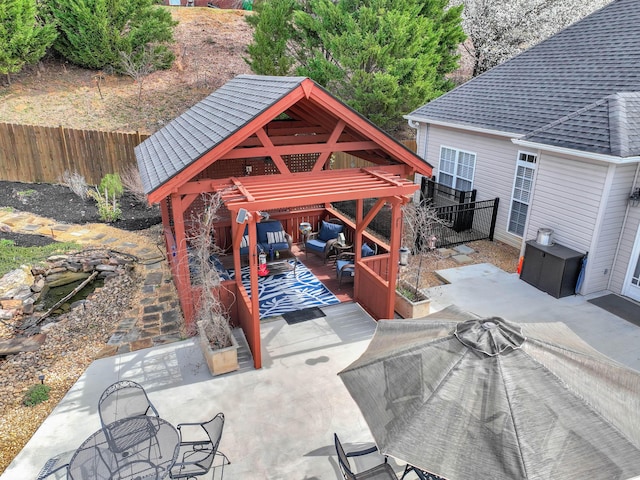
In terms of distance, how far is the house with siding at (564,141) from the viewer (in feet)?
29.3

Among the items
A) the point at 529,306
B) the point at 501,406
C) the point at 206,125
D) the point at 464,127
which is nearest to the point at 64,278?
the point at 206,125

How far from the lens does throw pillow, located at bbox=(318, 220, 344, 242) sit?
11.2 meters

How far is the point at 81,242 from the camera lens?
11.8 metres

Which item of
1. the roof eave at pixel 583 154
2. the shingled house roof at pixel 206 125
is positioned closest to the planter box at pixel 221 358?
Result: the shingled house roof at pixel 206 125

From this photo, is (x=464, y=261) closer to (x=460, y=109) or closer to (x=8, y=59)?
(x=460, y=109)

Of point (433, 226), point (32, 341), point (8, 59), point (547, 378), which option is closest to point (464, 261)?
point (433, 226)

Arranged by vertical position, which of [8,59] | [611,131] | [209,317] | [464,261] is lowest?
[464,261]

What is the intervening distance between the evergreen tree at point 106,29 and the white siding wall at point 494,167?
17.3m

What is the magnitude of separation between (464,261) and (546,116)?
4.28 meters

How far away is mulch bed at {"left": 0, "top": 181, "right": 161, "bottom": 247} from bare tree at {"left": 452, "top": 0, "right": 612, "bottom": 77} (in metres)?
20.4

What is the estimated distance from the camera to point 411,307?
26.9 ft

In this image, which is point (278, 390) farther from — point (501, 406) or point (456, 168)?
point (456, 168)

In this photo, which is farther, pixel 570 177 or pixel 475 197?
pixel 475 197

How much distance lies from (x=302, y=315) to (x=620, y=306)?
6.63 m
